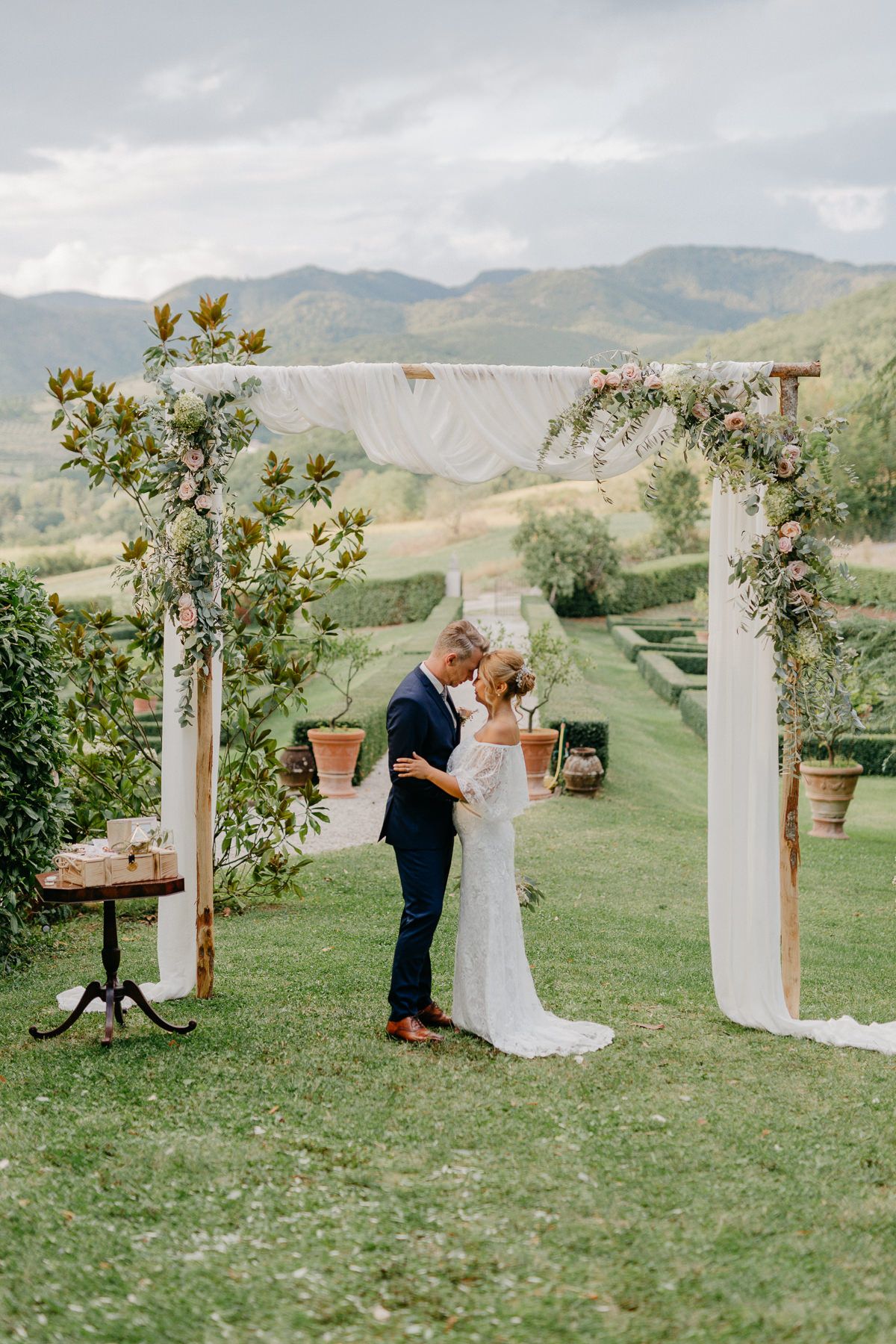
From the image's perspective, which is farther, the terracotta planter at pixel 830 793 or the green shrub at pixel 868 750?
the green shrub at pixel 868 750

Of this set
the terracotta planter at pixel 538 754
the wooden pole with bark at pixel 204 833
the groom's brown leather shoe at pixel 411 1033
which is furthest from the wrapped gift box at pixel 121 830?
the terracotta planter at pixel 538 754

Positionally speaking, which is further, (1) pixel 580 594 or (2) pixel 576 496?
(2) pixel 576 496

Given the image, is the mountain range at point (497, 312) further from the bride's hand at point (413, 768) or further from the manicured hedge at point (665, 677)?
the bride's hand at point (413, 768)

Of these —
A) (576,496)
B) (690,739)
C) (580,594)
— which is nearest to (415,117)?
(576,496)

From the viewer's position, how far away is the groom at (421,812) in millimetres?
4258

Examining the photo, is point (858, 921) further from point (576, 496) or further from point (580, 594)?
point (576, 496)

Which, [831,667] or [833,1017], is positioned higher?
[831,667]

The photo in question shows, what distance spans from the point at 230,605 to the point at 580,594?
23.9 m

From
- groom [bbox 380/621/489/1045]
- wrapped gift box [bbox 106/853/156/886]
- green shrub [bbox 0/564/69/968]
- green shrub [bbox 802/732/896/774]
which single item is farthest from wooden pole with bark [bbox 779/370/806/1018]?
green shrub [bbox 802/732/896/774]

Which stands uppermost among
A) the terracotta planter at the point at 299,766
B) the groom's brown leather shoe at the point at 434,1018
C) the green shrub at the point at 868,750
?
the groom's brown leather shoe at the point at 434,1018

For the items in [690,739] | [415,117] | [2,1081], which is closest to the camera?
[2,1081]

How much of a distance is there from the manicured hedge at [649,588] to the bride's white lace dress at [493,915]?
23604mm

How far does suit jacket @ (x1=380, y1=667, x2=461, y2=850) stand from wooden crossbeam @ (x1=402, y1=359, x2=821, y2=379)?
1.23m

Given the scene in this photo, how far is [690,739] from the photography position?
14.6 m
